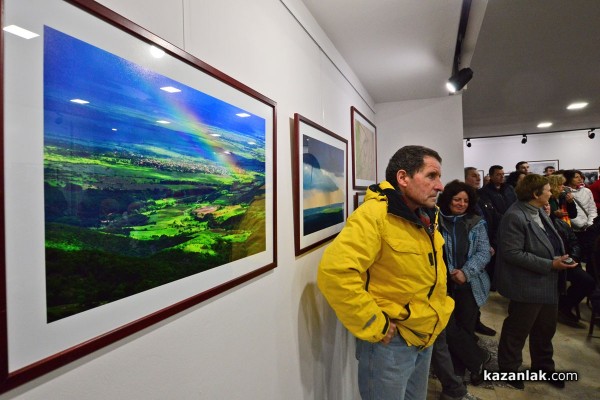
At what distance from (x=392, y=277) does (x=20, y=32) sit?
1.43m

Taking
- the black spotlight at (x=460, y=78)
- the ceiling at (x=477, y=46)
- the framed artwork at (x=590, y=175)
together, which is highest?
the ceiling at (x=477, y=46)

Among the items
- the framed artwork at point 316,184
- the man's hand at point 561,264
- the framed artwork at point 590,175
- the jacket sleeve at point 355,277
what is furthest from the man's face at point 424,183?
the framed artwork at point 590,175

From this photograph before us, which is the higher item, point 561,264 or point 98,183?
point 98,183

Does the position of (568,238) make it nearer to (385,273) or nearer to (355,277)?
(385,273)

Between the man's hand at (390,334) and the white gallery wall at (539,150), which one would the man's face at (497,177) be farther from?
the white gallery wall at (539,150)

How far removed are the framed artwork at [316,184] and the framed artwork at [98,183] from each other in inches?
23.5

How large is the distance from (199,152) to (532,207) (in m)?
2.56

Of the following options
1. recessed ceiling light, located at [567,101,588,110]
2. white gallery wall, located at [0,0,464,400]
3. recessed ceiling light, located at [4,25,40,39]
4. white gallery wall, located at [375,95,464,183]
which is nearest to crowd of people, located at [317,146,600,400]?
white gallery wall, located at [0,0,464,400]

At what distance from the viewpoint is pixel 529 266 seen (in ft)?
7.63

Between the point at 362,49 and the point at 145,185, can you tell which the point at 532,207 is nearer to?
the point at 362,49

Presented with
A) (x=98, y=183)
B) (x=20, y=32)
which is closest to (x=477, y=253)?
(x=98, y=183)

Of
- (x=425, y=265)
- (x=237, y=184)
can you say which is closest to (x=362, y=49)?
(x=425, y=265)

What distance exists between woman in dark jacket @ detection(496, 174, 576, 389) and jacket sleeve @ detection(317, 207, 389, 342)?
1581 mm

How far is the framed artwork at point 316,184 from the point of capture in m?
1.54
